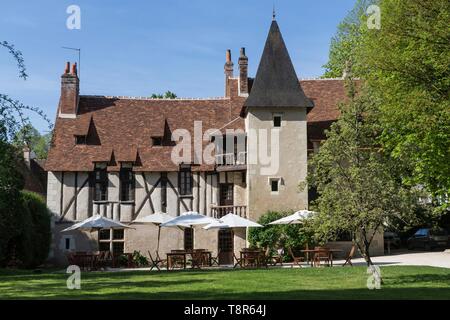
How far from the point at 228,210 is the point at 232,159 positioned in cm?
233

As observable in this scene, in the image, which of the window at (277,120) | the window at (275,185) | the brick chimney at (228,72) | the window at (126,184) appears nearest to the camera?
the window at (275,185)

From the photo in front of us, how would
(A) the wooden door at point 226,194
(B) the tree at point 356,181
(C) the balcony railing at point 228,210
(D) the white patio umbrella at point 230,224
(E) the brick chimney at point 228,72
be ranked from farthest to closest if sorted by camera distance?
(E) the brick chimney at point 228,72, (A) the wooden door at point 226,194, (C) the balcony railing at point 228,210, (D) the white patio umbrella at point 230,224, (B) the tree at point 356,181

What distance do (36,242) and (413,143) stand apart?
1581 centimetres

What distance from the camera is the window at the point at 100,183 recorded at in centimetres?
2612

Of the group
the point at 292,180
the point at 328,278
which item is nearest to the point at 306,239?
the point at 292,180

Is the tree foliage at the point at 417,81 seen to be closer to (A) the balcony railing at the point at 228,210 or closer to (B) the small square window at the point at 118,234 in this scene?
(A) the balcony railing at the point at 228,210

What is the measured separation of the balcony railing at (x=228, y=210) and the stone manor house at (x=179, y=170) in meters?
0.05

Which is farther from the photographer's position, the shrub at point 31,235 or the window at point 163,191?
the window at point 163,191

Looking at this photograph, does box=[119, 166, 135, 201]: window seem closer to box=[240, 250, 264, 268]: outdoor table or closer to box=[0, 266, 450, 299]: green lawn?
box=[240, 250, 264, 268]: outdoor table

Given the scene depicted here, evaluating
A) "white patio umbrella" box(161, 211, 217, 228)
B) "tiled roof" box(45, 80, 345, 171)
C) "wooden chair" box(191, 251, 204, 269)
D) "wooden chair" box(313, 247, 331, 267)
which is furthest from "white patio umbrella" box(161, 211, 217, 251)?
Result: "tiled roof" box(45, 80, 345, 171)

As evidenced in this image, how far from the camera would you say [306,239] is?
23.5 metres

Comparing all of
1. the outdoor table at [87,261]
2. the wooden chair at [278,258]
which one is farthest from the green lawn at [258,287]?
the outdoor table at [87,261]

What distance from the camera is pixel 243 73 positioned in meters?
28.1
